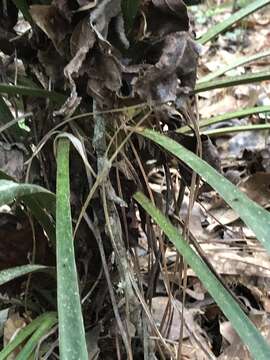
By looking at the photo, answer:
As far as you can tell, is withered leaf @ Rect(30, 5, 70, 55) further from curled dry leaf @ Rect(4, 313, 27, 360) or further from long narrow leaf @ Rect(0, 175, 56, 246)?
curled dry leaf @ Rect(4, 313, 27, 360)

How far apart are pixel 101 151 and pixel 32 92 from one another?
0.12 meters

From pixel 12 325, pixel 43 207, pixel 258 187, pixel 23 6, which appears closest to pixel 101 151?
pixel 43 207

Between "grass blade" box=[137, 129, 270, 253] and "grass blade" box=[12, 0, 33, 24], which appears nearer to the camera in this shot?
"grass blade" box=[137, 129, 270, 253]

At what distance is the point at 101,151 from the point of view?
2.90ft

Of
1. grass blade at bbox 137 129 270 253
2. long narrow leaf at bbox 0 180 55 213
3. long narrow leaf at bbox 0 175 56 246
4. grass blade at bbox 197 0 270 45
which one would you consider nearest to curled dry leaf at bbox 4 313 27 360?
long narrow leaf at bbox 0 175 56 246

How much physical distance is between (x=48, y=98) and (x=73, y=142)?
123 mm

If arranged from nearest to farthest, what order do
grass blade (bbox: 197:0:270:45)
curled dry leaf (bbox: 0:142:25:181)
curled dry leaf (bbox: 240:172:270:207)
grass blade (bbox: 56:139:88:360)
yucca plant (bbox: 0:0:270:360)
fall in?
grass blade (bbox: 56:139:88:360) → yucca plant (bbox: 0:0:270:360) → curled dry leaf (bbox: 0:142:25:181) → grass blade (bbox: 197:0:270:45) → curled dry leaf (bbox: 240:172:270:207)

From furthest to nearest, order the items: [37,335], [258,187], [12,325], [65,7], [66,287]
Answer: [258,187]
[12,325]
[37,335]
[65,7]
[66,287]

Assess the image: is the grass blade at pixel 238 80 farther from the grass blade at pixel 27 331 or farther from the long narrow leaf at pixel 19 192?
the grass blade at pixel 27 331

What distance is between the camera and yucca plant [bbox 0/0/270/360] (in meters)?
0.77

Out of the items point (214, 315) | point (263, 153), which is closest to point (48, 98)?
point (214, 315)

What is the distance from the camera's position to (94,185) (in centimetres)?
85

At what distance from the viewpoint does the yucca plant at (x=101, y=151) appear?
0.77 meters

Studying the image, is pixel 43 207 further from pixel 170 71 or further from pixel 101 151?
pixel 170 71
